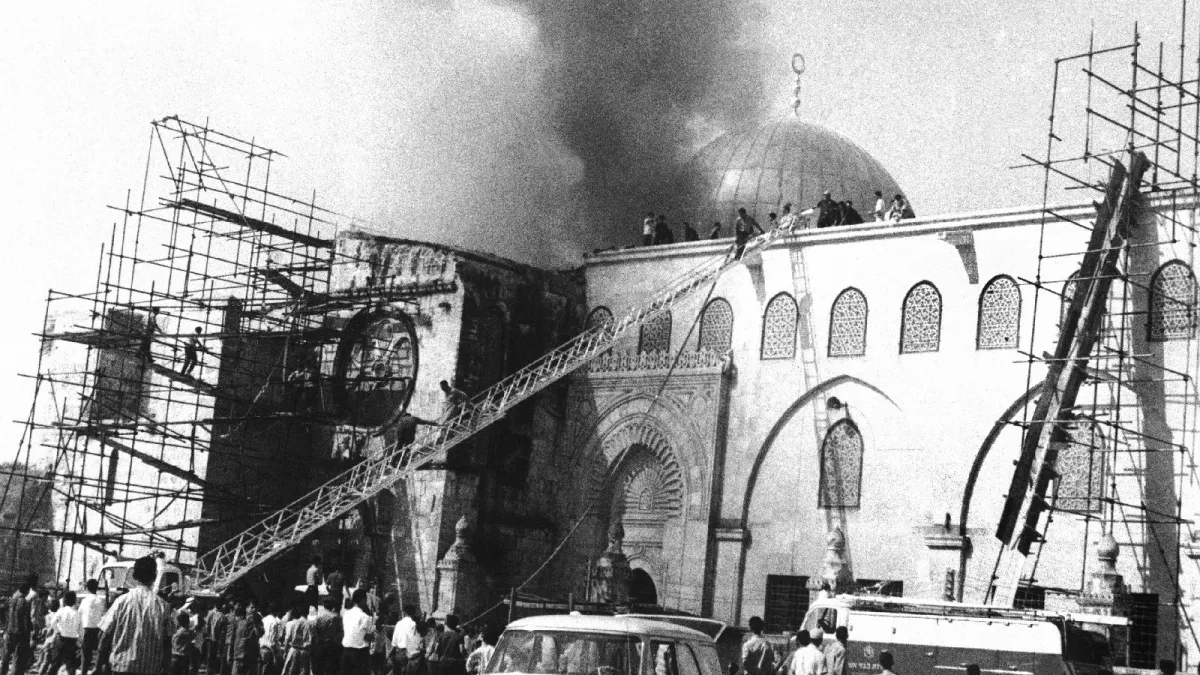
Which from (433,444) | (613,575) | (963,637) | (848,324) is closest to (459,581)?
(433,444)

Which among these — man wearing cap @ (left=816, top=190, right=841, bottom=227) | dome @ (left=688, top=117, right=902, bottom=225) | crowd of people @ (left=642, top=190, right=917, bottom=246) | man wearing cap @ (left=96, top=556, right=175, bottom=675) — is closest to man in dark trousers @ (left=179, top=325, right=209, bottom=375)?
crowd of people @ (left=642, top=190, right=917, bottom=246)

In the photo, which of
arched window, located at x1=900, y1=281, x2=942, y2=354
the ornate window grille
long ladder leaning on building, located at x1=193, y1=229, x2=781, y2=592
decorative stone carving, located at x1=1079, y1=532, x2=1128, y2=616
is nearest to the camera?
decorative stone carving, located at x1=1079, y1=532, x2=1128, y2=616

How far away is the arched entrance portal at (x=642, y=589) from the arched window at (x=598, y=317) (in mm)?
4697

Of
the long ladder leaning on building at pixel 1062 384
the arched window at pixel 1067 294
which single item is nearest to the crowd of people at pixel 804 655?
the long ladder leaning on building at pixel 1062 384

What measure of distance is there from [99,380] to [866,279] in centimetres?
1557

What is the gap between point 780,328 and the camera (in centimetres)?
3009

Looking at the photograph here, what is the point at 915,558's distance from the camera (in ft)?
89.7

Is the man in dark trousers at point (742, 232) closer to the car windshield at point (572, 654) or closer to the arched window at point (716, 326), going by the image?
the arched window at point (716, 326)

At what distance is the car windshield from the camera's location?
13734 mm

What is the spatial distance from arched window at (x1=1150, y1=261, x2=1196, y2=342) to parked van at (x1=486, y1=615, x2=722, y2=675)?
1356 centimetres

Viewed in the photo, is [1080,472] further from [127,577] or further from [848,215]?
[127,577]

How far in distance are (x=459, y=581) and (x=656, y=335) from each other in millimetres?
5659

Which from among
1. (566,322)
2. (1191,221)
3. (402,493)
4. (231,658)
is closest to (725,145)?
(566,322)

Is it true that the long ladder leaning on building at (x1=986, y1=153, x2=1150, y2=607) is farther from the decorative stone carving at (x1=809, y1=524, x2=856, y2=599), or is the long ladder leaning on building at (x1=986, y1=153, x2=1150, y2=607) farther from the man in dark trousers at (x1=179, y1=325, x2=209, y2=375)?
the man in dark trousers at (x1=179, y1=325, x2=209, y2=375)
